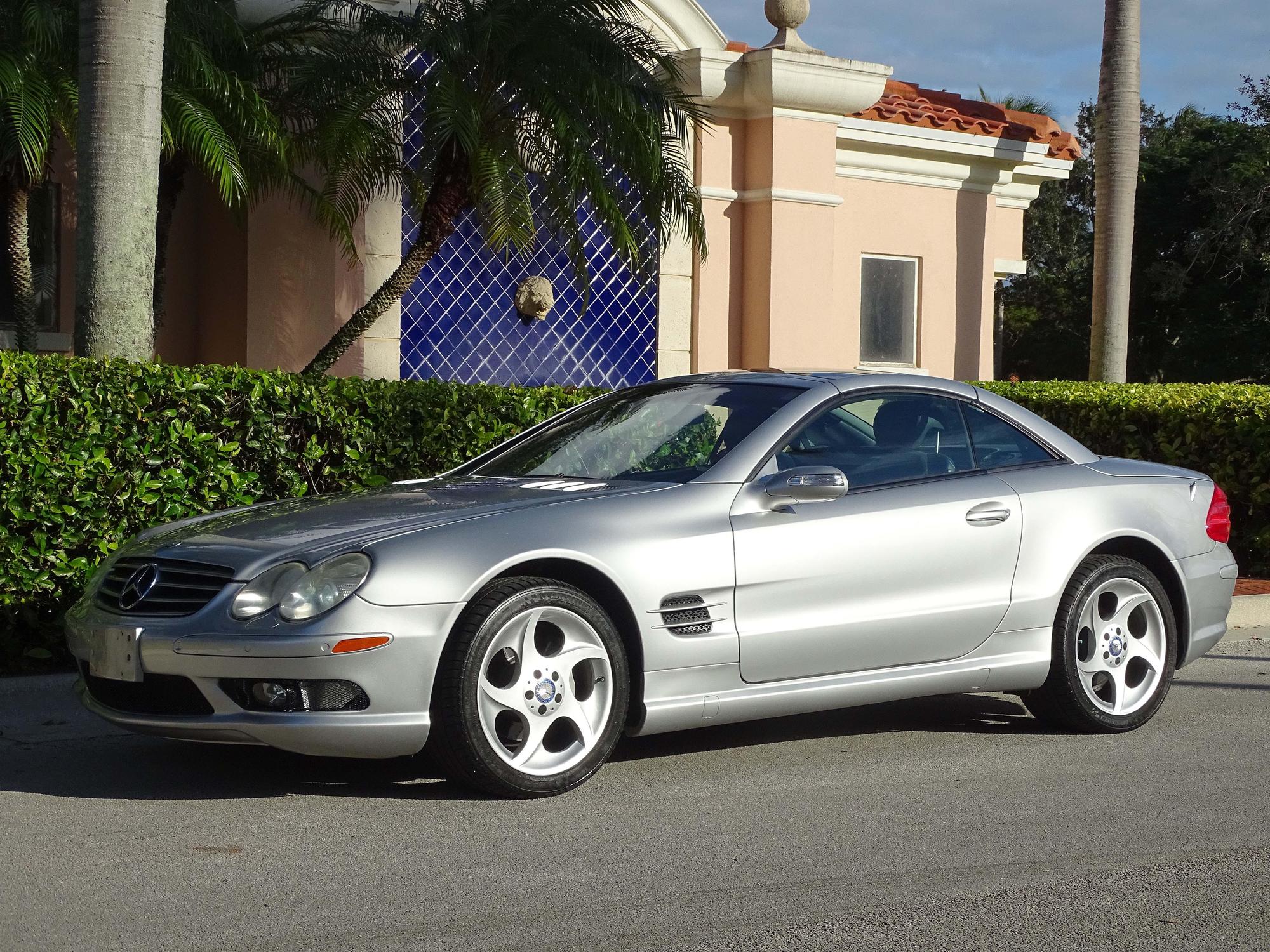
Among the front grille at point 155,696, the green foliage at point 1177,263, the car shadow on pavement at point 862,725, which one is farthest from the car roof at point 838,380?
the green foliage at point 1177,263

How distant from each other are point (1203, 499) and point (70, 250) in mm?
9388

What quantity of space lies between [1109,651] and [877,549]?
1.37 meters

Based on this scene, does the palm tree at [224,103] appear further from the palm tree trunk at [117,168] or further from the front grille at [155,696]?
the front grille at [155,696]

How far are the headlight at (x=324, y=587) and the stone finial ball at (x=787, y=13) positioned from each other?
35.4 feet

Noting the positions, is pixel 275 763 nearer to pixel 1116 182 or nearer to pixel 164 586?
Answer: pixel 164 586

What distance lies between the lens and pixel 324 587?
5.29 meters

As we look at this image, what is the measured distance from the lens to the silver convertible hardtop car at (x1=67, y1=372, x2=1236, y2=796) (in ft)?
17.3

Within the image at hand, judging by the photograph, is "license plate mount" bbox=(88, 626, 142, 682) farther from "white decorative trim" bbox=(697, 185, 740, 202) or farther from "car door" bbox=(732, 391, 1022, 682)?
"white decorative trim" bbox=(697, 185, 740, 202)

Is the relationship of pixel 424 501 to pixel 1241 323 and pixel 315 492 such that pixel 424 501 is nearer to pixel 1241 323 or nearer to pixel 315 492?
pixel 315 492

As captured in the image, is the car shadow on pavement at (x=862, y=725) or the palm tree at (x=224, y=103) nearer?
the car shadow on pavement at (x=862, y=725)

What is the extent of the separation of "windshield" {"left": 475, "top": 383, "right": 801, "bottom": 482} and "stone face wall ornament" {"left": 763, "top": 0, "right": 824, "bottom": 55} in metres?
8.68

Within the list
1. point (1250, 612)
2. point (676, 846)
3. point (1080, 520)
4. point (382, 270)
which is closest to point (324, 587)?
point (676, 846)

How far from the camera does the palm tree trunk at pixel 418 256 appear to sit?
1183cm

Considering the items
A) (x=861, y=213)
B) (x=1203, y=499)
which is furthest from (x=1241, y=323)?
(x=1203, y=499)
